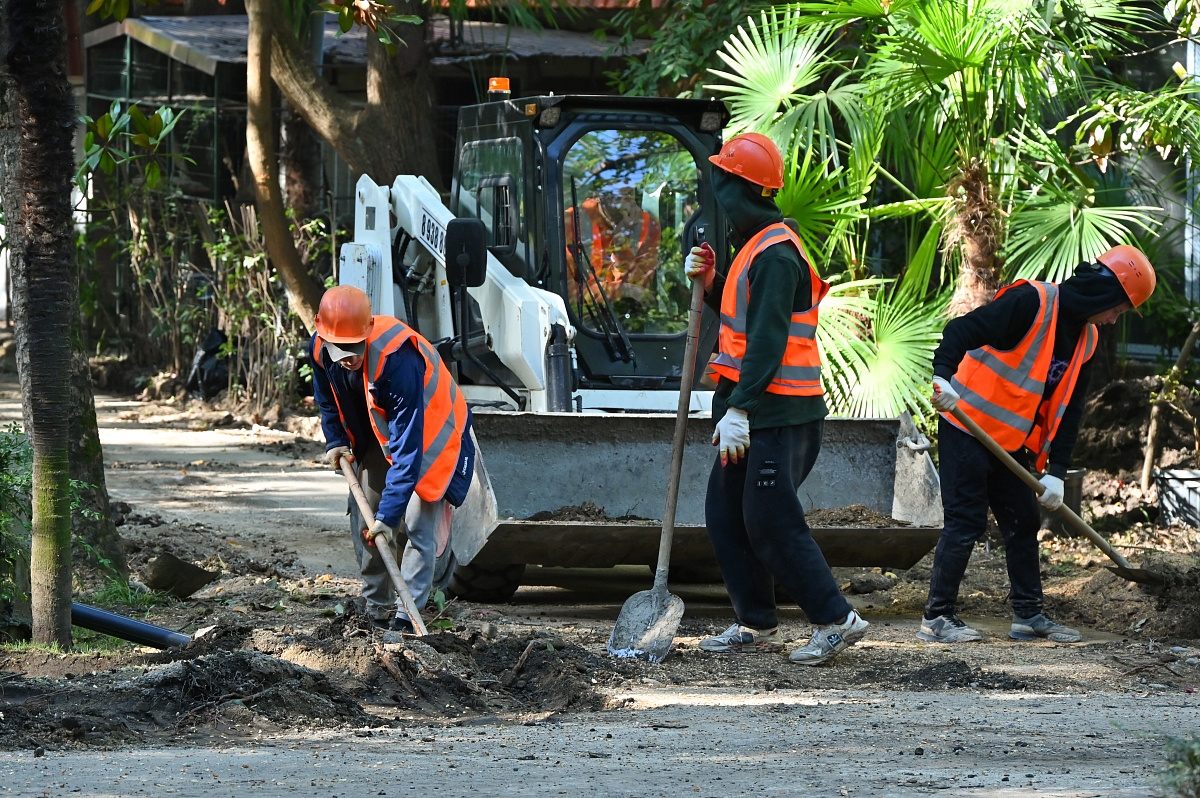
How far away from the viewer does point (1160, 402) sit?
9617 mm

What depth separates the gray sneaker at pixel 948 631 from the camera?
6234 mm

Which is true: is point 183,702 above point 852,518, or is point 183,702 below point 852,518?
below

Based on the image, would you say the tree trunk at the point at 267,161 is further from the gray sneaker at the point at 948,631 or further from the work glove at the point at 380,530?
the gray sneaker at the point at 948,631

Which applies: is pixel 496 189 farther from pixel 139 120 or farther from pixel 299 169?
pixel 299 169

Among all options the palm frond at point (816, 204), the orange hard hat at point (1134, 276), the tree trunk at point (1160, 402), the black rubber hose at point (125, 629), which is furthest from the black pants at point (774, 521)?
the tree trunk at point (1160, 402)

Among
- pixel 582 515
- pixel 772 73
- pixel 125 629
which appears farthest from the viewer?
pixel 772 73

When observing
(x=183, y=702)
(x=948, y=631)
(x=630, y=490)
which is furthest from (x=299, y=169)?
(x=183, y=702)

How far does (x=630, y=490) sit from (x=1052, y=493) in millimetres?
1922

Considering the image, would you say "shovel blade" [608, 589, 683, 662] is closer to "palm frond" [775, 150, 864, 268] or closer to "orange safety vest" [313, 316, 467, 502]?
"orange safety vest" [313, 316, 467, 502]

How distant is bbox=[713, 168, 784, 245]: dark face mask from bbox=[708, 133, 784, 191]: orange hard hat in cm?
3

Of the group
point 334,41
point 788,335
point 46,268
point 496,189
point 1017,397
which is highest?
point 334,41

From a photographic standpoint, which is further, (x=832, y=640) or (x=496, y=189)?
(x=496, y=189)

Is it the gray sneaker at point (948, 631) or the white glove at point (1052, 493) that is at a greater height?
the white glove at point (1052, 493)

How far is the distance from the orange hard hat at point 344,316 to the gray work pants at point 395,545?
582mm
